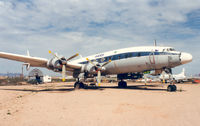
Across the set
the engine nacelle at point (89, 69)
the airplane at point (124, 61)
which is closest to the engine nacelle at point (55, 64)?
the airplane at point (124, 61)

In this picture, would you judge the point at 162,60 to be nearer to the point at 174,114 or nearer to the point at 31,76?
the point at 174,114

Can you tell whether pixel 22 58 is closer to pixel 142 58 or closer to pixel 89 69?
pixel 89 69

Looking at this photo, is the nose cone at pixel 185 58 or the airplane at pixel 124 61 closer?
the nose cone at pixel 185 58

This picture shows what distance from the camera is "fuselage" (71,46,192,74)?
53.1 ft

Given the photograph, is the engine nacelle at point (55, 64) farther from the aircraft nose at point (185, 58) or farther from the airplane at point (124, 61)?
the aircraft nose at point (185, 58)

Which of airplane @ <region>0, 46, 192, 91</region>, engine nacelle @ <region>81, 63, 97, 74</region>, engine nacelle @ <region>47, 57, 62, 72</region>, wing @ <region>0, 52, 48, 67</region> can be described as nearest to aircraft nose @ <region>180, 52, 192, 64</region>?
airplane @ <region>0, 46, 192, 91</region>

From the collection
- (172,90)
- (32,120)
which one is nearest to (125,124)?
(32,120)

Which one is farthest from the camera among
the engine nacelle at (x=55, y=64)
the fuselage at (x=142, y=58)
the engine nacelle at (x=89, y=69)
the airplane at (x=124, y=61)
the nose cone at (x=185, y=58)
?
the engine nacelle at (x=89, y=69)

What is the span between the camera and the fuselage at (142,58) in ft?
53.1

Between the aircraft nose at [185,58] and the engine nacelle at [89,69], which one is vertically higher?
the aircraft nose at [185,58]

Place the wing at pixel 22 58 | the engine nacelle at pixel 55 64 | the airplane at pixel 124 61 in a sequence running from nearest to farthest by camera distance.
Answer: the airplane at pixel 124 61 < the wing at pixel 22 58 < the engine nacelle at pixel 55 64

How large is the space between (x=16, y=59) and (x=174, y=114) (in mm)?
18036

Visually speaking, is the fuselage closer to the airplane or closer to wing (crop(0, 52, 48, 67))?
the airplane

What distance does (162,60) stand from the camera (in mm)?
16703
